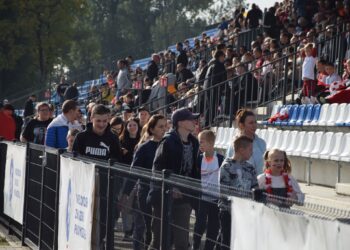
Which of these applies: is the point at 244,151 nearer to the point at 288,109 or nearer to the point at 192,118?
the point at 192,118

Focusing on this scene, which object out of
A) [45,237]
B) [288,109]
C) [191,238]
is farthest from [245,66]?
[191,238]

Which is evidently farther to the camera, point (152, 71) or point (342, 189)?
point (152, 71)

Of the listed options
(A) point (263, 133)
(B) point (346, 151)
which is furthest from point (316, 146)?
(A) point (263, 133)

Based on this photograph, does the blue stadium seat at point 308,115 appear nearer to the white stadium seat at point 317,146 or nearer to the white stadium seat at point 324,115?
the white stadium seat at point 324,115

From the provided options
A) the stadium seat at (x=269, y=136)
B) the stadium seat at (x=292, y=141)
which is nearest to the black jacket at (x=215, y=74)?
the stadium seat at (x=269, y=136)

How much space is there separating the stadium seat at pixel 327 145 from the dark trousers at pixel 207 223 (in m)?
9.80

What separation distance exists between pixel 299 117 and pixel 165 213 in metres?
11.5

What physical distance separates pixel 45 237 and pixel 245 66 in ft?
40.9

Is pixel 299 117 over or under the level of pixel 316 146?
over

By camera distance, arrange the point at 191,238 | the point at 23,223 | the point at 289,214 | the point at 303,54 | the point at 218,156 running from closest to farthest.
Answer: the point at 289,214 → the point at 191,238 → the point at 218,156 → the point at 23,223 → the point at 303,54

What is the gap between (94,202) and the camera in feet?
30.4

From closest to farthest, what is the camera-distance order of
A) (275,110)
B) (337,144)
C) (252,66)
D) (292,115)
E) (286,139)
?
(337,144), (286,139), (292,115), (275,110), (252,66)

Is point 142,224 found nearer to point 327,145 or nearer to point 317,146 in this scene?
point 327,145

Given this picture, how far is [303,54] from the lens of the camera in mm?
20656
